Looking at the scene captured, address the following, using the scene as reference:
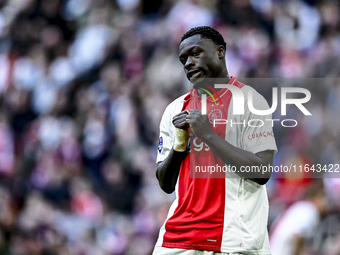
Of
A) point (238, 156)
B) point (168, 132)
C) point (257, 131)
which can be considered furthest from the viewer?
point (168, 132)

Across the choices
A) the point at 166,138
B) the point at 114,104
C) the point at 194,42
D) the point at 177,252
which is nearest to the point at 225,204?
the point at 177,252

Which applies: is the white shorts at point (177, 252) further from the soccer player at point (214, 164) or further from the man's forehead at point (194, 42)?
the man's forehead at point (194, 42)

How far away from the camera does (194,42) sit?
215 centimetres

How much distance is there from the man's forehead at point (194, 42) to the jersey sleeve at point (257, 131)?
361mm

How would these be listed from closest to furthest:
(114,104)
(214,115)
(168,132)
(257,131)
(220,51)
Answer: (257,131)
(214,115)
(220,51)
(168,132)
(114,104)

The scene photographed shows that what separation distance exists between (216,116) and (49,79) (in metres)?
5.04

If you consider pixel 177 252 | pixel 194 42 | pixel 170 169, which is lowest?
pixel 177 252

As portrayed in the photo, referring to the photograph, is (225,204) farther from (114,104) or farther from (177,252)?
(114,104)

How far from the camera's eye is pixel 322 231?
A: 3.98 m

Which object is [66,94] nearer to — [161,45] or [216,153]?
[161,45]

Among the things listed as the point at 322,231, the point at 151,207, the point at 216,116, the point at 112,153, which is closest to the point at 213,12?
the point at 112,153

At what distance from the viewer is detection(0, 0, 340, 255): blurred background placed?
5.09m

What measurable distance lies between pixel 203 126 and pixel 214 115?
0.62 feet

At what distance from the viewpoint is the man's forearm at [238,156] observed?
188cm
